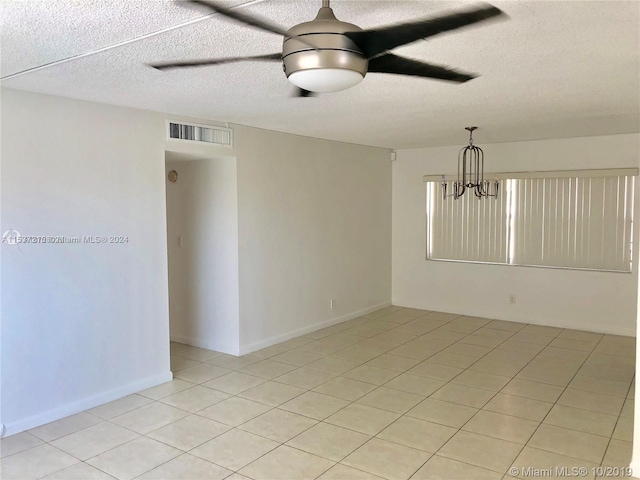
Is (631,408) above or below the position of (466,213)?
below

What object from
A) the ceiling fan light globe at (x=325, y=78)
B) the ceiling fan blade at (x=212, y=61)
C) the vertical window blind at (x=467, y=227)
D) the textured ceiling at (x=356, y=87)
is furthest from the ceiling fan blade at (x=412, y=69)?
the vertical window blind at (x=467, y=227)

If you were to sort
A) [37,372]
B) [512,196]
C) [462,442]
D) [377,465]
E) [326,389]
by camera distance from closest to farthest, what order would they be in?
[377,465]
[462,442]
[37,372]
[326,389]
[512,196]

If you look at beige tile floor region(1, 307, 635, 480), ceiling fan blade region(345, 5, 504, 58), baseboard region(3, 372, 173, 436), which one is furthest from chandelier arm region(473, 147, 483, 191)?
baseboard region(3, 372, 173, 436)

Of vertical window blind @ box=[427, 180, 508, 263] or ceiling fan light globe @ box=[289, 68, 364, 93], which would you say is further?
vertical window blind @ box=[427, 180, 508, 263]

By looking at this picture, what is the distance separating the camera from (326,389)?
415 cm

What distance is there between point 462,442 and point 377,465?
643mm

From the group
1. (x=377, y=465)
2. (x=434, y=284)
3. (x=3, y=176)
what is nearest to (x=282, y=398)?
(x=377, y=465)

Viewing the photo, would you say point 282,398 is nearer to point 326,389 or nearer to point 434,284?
point 326,389

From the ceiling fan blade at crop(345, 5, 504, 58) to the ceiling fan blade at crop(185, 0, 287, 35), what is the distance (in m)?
0.38

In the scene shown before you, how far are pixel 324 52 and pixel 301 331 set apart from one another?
444 centimetres

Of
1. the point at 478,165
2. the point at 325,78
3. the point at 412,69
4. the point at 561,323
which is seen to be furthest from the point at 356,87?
the point at 561,323

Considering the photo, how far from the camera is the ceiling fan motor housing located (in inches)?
68.7

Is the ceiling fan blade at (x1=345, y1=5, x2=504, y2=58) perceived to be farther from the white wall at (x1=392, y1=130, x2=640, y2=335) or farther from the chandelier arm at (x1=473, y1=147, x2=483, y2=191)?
the chandelier arm at (x1=473, y1=147, x2=483, y2=191)

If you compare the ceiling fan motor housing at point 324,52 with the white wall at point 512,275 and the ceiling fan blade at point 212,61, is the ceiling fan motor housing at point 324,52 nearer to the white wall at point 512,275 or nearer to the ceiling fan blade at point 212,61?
the ceiling fan blade at point 212,61
